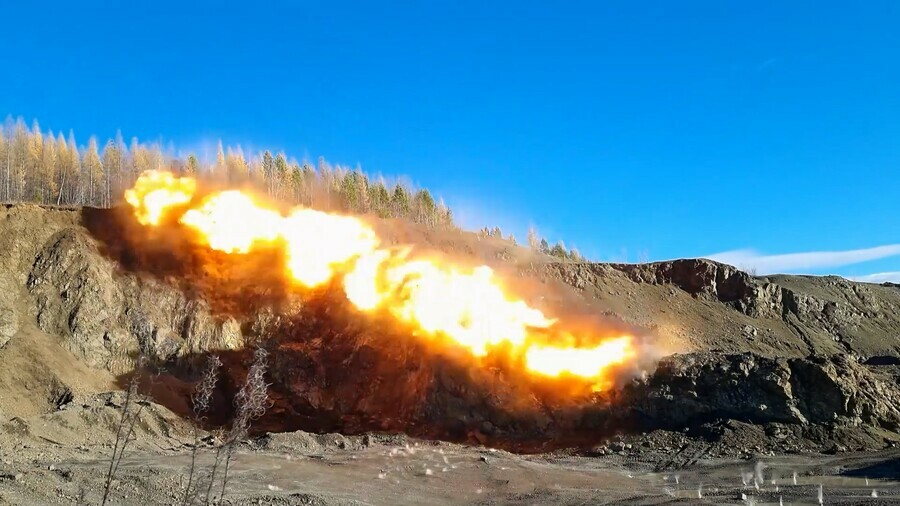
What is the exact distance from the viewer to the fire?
131ft

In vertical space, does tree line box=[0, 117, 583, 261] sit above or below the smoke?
above

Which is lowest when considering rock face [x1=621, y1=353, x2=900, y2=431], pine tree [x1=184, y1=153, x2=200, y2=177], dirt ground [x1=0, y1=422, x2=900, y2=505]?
dirt ground [x1=0, y1=422, x2=900, y2=505]

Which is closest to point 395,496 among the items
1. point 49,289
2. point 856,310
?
point 49,289

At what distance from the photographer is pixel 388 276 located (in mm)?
47000

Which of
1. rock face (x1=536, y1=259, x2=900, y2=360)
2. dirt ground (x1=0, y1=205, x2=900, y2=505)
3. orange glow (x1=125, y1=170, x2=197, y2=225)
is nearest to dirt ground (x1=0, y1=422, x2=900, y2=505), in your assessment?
dirt ground (x1=0, y1=205, x2=900, y2=505)

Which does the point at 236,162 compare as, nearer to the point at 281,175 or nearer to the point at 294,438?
the point at 281,175

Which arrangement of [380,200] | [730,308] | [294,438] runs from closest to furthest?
[294,438] → [730,308] → [380,200]

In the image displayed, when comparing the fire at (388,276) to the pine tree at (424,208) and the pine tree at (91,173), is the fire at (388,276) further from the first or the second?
the pine tree at (424,208)

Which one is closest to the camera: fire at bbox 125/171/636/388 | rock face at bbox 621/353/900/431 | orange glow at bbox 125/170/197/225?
rock face at bbox 621/353/900/431

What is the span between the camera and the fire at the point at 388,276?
131 feet

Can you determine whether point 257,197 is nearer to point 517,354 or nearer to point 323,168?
point 517,354

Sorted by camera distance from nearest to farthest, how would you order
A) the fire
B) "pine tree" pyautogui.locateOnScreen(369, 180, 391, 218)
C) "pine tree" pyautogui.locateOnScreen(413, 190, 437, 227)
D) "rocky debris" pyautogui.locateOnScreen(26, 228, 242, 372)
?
the fire
"rocky debris" pyautogui.locateOnScreen(26, 228, 242, 372)
"pine tree" pyautogui.locateOnScreen(369, 180, 391, 218)
"pine tree" pyautogui.locateOnScreen(413, 190, 437, 227)

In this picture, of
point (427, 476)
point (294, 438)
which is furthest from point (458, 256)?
point (427, 476)

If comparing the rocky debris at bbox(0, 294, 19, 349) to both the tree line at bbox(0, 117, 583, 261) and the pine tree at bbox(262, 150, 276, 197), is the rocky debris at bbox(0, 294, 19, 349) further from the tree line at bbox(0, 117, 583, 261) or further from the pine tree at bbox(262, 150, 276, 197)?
the pine tree at bbox(262, 150, 276, 197)
